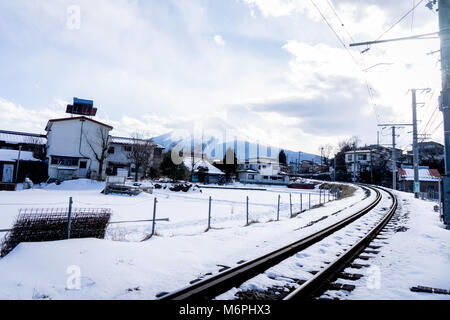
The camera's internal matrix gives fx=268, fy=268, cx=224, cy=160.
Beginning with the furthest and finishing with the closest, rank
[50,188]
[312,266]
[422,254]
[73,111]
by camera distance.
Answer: [73,111], [50,188], [422,254], [312,266]

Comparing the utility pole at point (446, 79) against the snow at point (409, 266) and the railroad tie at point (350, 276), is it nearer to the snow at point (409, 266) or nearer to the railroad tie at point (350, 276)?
the snow at point (409, 266)

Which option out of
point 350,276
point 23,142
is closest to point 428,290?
point 350,276

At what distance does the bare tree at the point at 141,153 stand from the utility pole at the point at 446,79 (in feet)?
127

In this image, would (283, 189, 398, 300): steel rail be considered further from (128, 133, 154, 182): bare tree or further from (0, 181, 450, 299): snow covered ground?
(128, 133, 154, 182): bare tree

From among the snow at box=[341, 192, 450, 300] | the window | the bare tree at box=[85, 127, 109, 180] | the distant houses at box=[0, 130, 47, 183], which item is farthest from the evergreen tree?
the snow at box=[341, 192, 450, 300]

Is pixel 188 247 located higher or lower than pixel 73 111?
lower

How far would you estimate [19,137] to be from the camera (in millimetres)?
47875

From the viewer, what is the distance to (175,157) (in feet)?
142

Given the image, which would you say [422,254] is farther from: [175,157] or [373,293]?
[175,157]

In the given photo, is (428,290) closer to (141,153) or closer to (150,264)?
(150,264)

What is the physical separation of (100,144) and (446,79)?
42681 millimetres

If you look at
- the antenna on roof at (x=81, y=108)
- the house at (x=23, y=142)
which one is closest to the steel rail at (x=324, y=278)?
the antenna on roof at (x=81, y=108)
